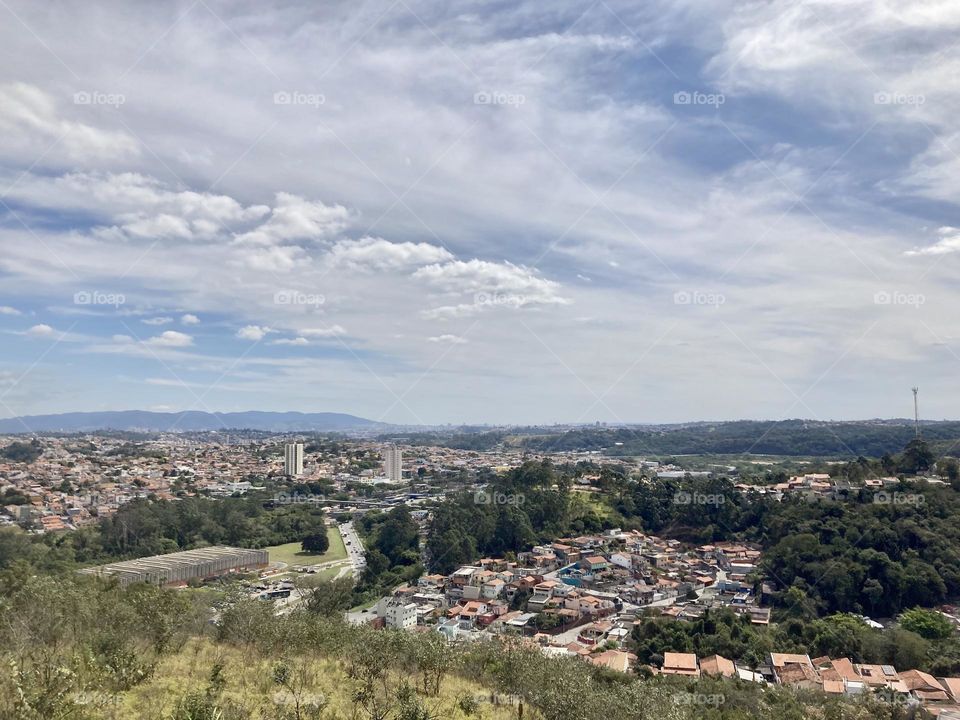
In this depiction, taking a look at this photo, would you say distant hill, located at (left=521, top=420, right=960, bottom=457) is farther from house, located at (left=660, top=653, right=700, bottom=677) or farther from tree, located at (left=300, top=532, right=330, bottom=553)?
tree, located at (left=300, top=532, right=330, bottom=553)

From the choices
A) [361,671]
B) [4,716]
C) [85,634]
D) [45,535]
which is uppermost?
[4,716]

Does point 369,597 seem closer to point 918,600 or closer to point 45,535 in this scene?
point 45,535

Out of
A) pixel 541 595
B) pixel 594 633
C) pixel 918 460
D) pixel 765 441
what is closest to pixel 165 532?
pixel 541 595

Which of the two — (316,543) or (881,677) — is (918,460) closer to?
(881,677)

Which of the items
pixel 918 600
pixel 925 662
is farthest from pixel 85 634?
pixel 918 600

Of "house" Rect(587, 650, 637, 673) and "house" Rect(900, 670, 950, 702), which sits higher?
"house" Rect(900, 670, 950, 702)

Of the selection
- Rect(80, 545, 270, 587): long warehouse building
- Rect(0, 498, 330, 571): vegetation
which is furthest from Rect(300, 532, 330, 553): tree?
Rect(80, 545, 270, 587): long warehouse building

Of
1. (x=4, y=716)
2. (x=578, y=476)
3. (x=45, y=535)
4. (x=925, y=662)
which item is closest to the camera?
(x=4, y=716)
